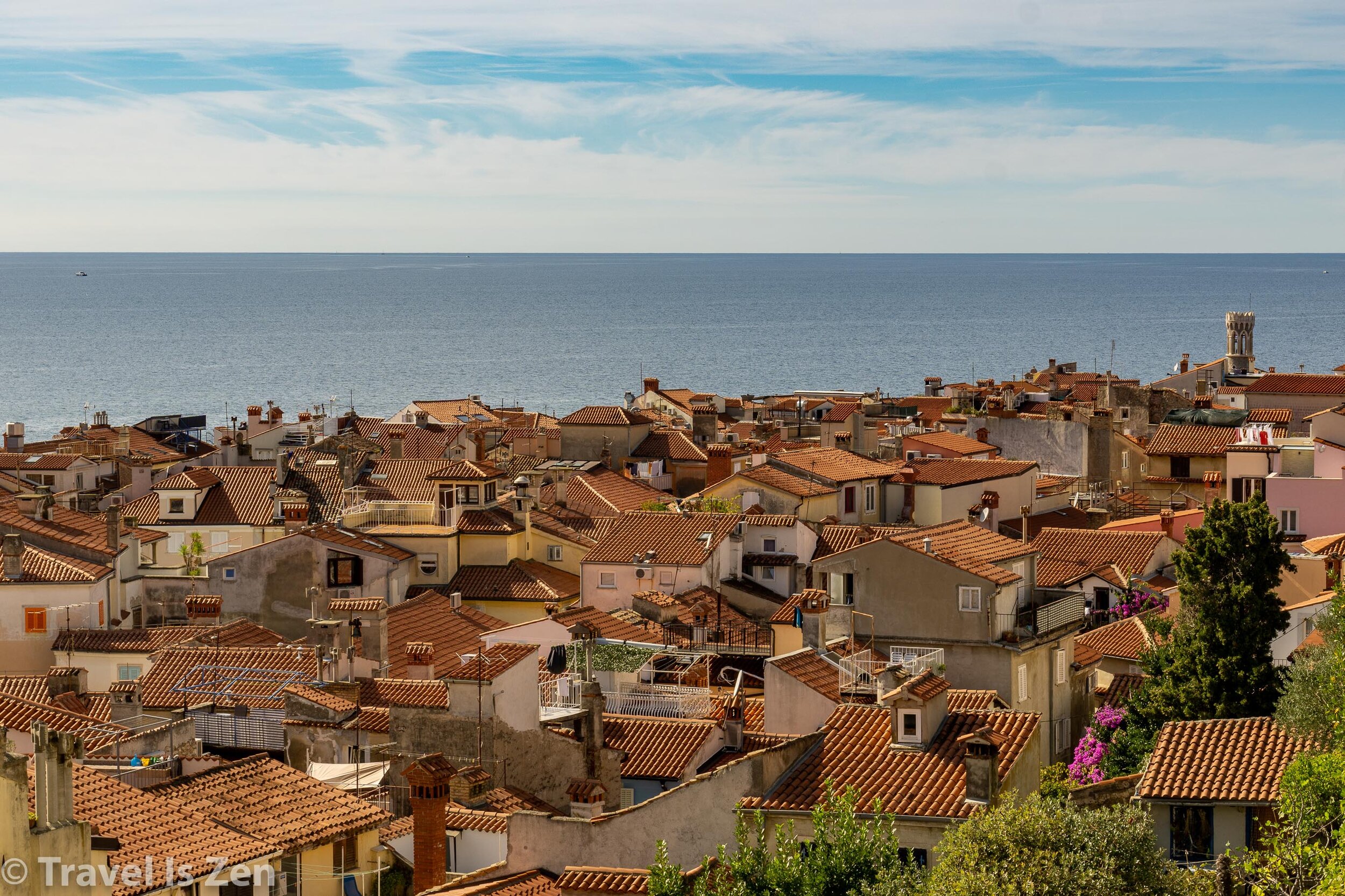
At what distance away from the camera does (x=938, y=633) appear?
95.2ft

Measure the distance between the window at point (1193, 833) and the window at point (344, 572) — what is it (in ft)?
71.6

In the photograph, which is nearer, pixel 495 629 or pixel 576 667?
pixel 576 667

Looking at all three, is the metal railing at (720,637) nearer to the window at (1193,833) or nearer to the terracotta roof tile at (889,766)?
the terracotta roof tile at (889,766)

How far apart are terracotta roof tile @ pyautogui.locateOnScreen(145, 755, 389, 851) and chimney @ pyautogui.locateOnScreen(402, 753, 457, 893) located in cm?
41


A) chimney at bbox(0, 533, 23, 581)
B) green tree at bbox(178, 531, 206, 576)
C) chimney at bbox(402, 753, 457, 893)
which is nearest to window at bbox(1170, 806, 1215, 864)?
chimney at bbox(402, 753, 457, 893)

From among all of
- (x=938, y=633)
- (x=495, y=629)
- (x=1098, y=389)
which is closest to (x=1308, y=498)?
(x=938, y=633)

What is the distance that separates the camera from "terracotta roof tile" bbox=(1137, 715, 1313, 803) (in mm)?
19844

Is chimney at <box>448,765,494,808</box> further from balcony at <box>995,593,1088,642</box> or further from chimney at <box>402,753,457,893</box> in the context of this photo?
balcony at <box>995,593,1088,642</box>

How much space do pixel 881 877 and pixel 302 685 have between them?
12.4m

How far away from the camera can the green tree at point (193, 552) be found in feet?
143

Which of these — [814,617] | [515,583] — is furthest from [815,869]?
[515,583]

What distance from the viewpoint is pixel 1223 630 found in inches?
1029

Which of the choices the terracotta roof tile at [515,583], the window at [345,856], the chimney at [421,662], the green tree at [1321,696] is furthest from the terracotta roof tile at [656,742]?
the terracotta roof tile at [515,583]

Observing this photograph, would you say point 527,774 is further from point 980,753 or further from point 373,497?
point 373,497
